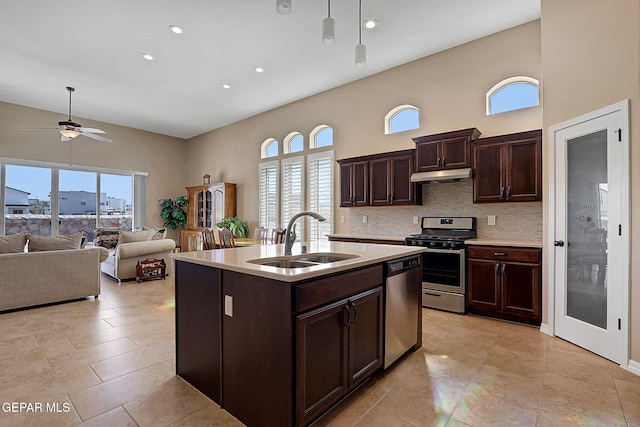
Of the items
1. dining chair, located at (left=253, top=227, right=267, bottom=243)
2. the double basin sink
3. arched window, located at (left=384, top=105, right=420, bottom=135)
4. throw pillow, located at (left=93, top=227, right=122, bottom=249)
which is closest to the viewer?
the double basin sink

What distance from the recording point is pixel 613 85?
2.68 meters

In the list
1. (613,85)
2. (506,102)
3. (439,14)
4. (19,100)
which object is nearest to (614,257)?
(613,85)

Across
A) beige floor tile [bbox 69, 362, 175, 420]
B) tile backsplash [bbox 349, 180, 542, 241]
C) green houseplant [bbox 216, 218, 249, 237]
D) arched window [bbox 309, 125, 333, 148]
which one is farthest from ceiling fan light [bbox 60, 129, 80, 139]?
tile backsplash [bbox 349, 180, 542, 241]

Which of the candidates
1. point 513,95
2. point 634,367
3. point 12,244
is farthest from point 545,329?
point 12,244

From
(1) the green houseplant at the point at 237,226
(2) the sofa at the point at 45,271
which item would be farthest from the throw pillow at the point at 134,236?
(1) the green houseplant at the point at 237,226

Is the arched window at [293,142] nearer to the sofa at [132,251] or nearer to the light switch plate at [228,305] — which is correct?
the sofa at [132,251]

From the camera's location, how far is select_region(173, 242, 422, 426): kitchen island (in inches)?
64.9

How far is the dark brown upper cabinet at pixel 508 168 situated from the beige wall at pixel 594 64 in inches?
9.4

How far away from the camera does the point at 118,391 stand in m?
2.20

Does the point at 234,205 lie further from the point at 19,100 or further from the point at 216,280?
the point at 216,280

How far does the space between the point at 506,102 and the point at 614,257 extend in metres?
2.33

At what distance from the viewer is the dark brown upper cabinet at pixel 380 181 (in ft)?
14.9

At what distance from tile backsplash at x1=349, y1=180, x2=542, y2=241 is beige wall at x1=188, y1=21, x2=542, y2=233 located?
0.21 m

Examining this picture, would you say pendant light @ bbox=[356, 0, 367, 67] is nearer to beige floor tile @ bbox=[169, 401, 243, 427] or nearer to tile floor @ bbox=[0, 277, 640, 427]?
tile floor @ bbox=[0, 277, 640, 427]
